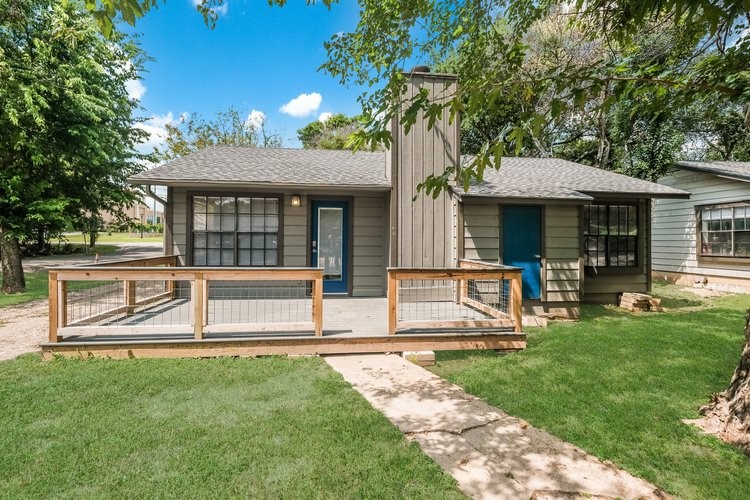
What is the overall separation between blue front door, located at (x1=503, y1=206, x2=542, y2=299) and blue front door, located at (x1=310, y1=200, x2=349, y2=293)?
3167 millimetres

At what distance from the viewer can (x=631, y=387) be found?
3.83 meters

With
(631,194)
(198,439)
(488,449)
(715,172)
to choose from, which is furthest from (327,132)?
→ (488,449)

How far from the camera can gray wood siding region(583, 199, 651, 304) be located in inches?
341

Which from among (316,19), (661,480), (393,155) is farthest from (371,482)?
(316,19)

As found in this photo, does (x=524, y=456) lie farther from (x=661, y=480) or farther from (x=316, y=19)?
(x=316, y=19)

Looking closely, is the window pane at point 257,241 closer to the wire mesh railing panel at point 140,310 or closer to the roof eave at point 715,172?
the wire mesh railing panel at point 140,310

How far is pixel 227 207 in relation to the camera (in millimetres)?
7508

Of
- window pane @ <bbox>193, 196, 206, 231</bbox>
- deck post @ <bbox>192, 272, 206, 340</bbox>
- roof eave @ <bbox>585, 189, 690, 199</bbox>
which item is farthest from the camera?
roof eave @ <bbox>585, 189, 690, 199</bbox>

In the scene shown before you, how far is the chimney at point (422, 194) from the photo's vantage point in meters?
7.16

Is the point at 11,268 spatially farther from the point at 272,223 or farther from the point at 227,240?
the point at 272,223

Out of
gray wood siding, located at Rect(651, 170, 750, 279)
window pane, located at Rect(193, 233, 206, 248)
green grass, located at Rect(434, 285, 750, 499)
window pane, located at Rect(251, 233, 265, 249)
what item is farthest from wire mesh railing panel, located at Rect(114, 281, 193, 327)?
gray wood siding, located at Rect(651, 170, 750, 279)

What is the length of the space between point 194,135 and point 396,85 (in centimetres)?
2322

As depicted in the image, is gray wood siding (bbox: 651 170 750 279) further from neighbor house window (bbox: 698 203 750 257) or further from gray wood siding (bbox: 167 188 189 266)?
gray wood siding (bbox: 167 188 189 266)

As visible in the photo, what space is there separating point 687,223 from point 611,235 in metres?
4.63
